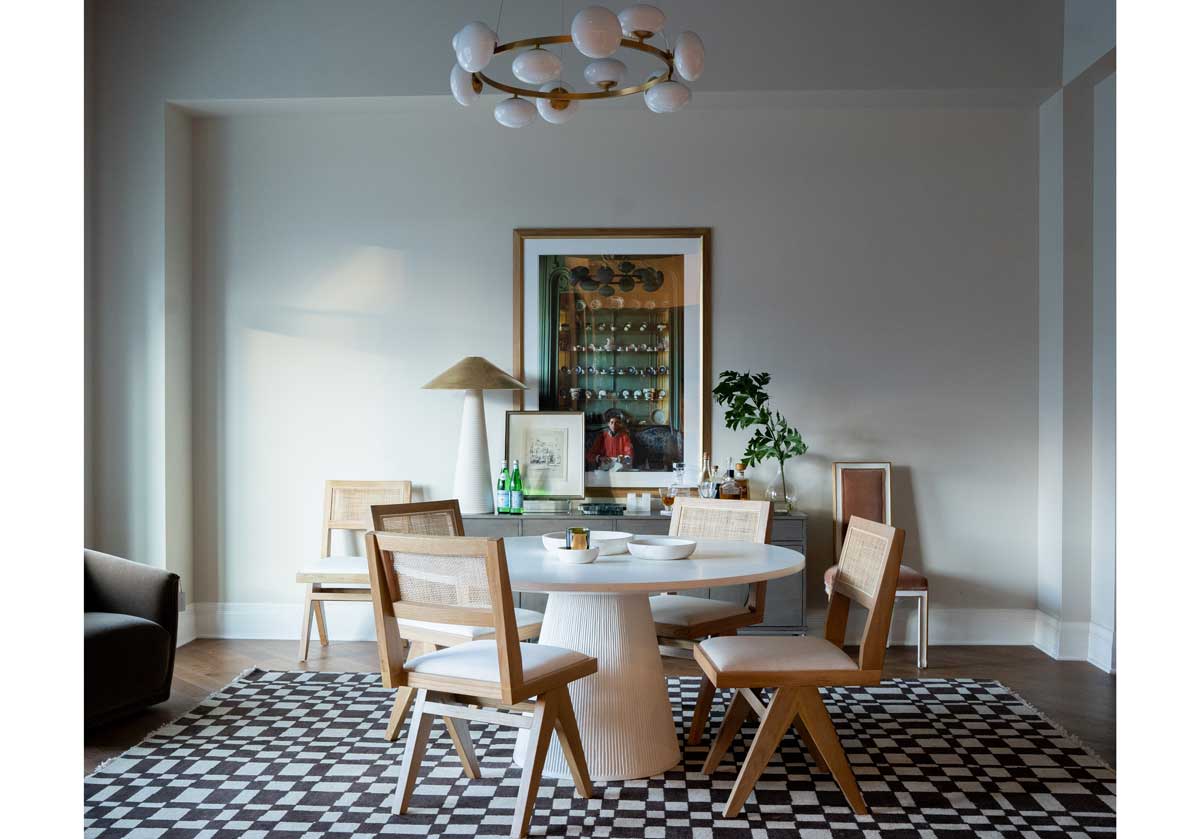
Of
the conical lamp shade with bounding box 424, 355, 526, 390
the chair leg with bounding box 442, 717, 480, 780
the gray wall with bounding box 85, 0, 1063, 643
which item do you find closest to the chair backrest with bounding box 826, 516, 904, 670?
the chair leg with bounding box 442, 717, 480, 780

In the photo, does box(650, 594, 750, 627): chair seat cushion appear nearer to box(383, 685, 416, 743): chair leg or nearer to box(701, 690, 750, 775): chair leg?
box(701, 690, 750, 775): chair leg

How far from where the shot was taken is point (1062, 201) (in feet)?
15.4

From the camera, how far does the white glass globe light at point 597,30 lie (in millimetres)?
2664

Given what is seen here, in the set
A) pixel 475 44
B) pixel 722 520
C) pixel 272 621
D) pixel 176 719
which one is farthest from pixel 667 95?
Answer: pixel 272 621

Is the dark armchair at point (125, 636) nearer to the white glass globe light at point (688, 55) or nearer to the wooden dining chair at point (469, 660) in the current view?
the wooden dining chair at point (469, 660)

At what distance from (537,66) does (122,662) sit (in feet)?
8.69

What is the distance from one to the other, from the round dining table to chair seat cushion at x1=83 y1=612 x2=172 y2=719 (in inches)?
61.5

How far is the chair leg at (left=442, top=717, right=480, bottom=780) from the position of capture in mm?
2996

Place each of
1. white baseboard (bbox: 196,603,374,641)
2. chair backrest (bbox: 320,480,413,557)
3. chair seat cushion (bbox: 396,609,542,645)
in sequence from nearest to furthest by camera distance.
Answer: chair seat cushion (bbox: 396,609,542,645), chair backrest (bbox: 320,480,413,557), white baseboard (bbox: 196,603,374,641)

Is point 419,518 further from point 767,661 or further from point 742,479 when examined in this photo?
point 742,479

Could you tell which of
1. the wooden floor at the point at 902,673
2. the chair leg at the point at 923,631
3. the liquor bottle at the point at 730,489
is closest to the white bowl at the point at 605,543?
the wooden floor at the point at 902,673
